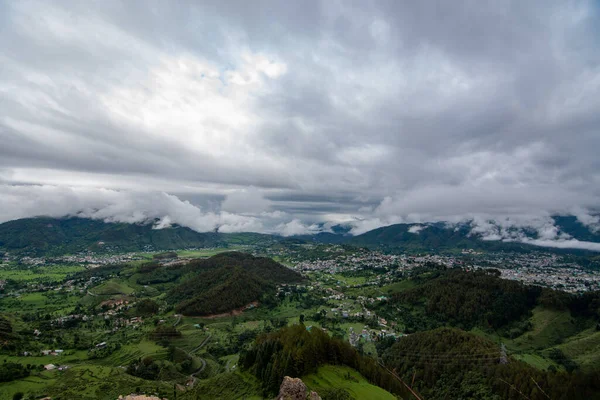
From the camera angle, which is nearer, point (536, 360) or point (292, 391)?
point (292, 391)

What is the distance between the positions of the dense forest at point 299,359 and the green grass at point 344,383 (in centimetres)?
176

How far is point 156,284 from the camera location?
6742 inches

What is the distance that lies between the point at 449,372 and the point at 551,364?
34059mm

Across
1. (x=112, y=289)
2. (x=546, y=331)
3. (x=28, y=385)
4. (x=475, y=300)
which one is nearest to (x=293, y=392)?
(x=28, y=385)

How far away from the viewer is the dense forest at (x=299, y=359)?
172 feet

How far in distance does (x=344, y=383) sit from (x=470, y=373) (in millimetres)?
32178

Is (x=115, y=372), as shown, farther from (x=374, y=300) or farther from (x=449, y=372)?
(x=374, y=300)

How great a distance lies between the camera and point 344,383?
54.0 metres

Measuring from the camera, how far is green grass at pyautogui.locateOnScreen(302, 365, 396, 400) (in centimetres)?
5081

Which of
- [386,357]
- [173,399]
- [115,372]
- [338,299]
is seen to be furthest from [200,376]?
[338,299]

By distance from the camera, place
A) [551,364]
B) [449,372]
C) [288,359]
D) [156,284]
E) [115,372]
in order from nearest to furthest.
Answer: [288,359] < [115,372] < [449,372] < [551,364] < [156,284]

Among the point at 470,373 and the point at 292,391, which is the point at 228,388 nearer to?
the point at 292,391

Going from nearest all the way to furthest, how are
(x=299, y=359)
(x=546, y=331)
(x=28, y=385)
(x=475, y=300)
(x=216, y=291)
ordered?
(x=299, y=359) < (x=28, y=385) < (x=546, y=331) < (x=475, y=300) < (x=216, y=291)

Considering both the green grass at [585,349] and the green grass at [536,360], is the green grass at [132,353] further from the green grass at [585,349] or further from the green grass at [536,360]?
the green grass at [585,349]
